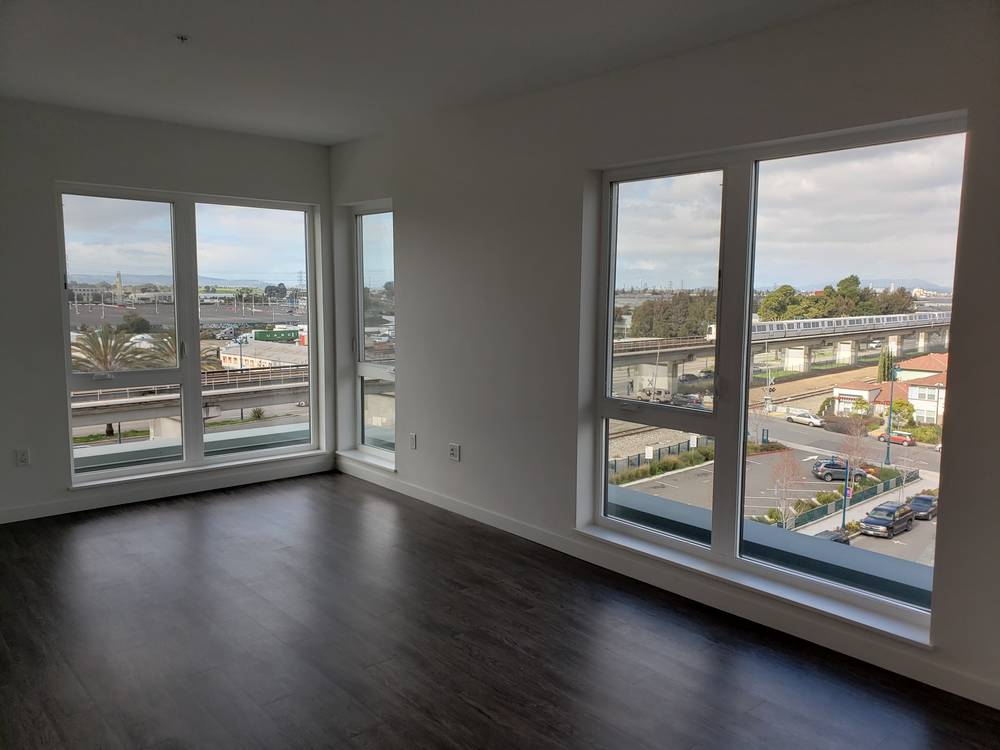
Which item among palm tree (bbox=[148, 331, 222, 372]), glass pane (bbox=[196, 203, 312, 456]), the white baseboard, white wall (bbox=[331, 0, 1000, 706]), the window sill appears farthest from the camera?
glass pane (bbox=[196, 203, 312, 456])

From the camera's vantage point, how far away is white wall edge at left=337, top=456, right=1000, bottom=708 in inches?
104

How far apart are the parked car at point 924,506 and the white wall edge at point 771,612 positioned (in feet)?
1.62

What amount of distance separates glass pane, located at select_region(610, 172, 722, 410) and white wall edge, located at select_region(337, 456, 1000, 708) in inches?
33.7

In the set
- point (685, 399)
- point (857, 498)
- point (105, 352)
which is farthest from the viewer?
point (105, 352)

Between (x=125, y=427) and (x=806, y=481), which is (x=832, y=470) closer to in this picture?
(x=806, y=481)

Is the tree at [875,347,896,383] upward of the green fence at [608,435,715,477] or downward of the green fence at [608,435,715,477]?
upward

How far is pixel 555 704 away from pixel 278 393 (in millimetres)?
3944

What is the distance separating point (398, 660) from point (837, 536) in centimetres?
195

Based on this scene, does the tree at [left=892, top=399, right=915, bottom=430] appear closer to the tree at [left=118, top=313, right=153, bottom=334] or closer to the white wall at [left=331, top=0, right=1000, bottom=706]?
the white wall at [left=331, top=0, right=1000, bottom=706]

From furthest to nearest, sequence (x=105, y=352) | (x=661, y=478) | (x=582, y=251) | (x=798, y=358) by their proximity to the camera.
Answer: (x=105, y=352)
(x=582, y=251)
(x=661, y=478)
(x=798, y=358)

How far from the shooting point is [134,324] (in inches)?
198

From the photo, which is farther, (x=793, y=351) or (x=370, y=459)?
(x=370, y=459)

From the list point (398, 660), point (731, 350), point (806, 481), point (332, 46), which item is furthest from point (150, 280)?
point (806, 481)

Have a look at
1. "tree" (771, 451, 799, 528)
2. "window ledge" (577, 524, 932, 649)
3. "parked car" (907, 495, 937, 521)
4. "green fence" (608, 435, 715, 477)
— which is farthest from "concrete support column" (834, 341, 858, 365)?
"window ledge" (577, 524, 932, 649)
